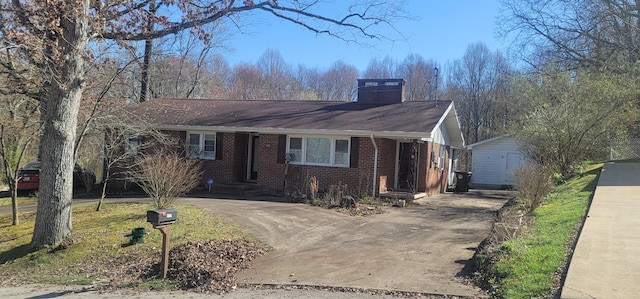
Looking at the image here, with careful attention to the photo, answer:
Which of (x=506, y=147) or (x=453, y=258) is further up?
(x=506, y=147)

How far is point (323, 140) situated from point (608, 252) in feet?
36.5

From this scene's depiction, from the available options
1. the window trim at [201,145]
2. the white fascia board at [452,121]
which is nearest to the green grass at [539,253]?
the white fascia board at [452,121]

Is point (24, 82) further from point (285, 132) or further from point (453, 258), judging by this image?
point (453, 258)

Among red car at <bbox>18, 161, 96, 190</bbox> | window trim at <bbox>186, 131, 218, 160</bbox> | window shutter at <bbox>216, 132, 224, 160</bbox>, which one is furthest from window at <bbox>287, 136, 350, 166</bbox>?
red car at <bbox>18, 161, 96, 190</bbox>

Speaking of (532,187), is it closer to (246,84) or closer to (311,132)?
(311,132)

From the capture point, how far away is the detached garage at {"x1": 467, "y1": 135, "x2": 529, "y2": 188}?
28.1m

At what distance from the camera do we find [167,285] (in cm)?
686

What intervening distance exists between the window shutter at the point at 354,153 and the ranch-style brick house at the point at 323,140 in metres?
0.03

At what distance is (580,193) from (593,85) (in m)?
5.50

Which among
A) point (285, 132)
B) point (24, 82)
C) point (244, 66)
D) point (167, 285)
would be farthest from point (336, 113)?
point (244, 66)

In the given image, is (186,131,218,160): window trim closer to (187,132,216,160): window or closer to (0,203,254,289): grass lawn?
(187,132,216,160): window

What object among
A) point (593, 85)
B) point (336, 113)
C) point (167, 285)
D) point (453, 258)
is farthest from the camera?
point (336, 113)

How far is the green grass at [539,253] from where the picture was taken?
5.20 meters

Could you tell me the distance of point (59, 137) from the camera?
30.7 ft
